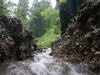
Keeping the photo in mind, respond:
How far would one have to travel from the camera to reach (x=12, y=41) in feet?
47.5

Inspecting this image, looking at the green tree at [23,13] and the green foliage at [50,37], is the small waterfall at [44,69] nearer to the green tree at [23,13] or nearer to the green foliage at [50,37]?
the green tree at [23,13]

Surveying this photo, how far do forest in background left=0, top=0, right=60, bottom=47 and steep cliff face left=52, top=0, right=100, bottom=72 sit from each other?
7.60m

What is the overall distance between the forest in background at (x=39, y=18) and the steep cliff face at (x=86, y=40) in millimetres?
7600

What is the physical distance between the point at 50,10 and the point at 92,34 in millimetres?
20954

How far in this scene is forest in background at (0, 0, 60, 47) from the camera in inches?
1048

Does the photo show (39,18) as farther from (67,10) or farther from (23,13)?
(67,10)

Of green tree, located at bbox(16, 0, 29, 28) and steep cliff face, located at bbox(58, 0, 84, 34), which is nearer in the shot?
steep cliff face, located at bbox(58, 0, 84, 34)

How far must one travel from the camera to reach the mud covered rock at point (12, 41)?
13.1 meters

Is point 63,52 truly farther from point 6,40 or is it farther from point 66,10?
point 66,10

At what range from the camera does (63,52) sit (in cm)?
1736

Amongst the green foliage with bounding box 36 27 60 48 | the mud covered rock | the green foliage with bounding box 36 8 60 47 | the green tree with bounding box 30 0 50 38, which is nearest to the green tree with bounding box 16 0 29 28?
the green tree with bounding box 30 0 50 38

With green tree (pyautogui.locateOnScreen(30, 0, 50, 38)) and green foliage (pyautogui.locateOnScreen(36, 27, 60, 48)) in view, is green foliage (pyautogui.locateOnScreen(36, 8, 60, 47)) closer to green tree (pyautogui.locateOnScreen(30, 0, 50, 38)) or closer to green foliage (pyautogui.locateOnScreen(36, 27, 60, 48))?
green foliage (pyautogui.locateOnScreen(36, 27, 60, 48))

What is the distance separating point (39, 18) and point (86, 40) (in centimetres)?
3294

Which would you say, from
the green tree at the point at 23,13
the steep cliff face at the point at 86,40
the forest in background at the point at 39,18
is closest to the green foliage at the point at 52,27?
the forest in background at the point at 39,18
